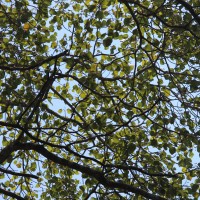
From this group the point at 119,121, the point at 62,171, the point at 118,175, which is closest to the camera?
the point at 118,175

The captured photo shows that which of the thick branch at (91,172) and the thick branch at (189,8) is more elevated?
the thick branch at (189,8)

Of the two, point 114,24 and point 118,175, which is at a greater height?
point 114,24

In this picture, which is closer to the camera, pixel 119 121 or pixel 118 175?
pixel 118 175

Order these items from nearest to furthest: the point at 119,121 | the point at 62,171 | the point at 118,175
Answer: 1. the point at 118,175
2. the point at 119,121
3. the point at 62,171

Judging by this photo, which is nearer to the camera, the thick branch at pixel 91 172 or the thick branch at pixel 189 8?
the thick branch at pixel 91 172

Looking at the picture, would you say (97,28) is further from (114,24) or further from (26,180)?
(26,180)

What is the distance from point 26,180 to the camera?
34.2ft

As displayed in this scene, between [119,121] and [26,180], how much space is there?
2.62 metres

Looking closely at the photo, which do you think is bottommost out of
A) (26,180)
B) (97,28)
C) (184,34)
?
(26,180)

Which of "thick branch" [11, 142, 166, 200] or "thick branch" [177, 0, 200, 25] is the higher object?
"thick branch" [177, 0, 200, 25]

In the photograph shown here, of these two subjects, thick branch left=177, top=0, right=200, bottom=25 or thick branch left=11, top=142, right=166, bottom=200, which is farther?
thick branch left=177, top=0, right=200, bottom=25

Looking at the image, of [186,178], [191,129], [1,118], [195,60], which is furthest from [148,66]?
[1,118]

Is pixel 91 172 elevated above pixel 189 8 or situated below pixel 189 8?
below

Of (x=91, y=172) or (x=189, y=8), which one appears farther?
(x=189, y=8)
